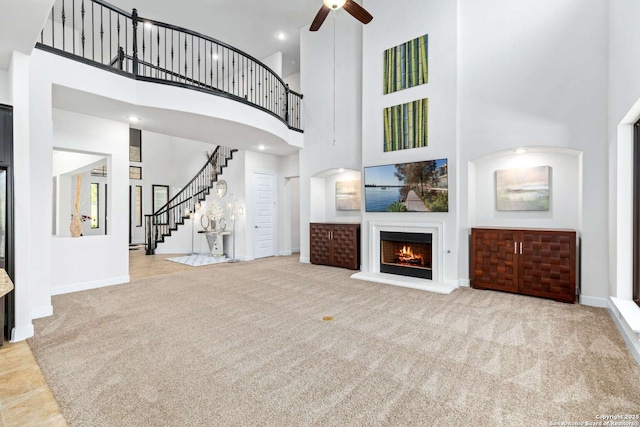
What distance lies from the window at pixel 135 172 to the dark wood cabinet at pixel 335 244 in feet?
26.5

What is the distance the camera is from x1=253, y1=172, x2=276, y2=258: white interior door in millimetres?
8249

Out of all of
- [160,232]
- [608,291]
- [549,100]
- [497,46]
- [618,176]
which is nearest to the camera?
[618,176]

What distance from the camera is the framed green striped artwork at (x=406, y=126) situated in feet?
17.7

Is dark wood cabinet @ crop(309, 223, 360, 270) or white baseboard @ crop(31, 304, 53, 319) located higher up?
dark wood cabinet @ crop(309, 223, 360, 270)

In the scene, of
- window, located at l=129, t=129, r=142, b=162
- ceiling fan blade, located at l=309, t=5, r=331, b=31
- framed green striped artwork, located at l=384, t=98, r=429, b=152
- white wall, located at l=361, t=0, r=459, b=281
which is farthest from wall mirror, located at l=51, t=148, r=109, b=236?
framed green striped artwork, located at l=384, t=98, r=429, b=152

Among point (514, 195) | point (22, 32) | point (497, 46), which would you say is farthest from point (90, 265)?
point (497, 46)

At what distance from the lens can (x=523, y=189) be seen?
A: 482 cm

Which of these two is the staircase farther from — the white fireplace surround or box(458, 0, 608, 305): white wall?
box(458, 0, 608, 305): white wall

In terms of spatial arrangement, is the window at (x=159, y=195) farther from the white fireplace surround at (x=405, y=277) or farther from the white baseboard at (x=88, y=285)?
the white fireplace surround at (x=405, y=277)

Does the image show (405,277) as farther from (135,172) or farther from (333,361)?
(135,172)

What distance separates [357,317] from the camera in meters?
3.62

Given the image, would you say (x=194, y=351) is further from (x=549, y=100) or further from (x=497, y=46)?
(x=497, y=46)

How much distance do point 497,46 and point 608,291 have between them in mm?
3941

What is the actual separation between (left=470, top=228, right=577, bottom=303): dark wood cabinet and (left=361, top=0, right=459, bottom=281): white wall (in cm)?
44
